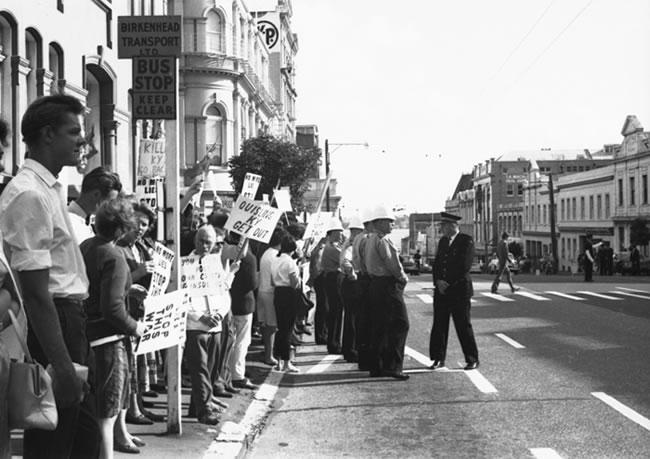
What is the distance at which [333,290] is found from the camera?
14.2 metres

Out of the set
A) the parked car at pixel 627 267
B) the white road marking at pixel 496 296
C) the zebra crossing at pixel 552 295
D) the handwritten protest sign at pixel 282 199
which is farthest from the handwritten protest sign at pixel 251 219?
the parked car at pixel 627 267

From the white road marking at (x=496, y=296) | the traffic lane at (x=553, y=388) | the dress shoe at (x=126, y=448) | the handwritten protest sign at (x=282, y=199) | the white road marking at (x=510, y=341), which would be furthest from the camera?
the white road marking at (x=496, y=296)

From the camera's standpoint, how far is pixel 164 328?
23.5 feet

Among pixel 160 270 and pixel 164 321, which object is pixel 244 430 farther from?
pixel 160 270

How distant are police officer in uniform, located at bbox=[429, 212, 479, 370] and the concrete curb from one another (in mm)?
2491

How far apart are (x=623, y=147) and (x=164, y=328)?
250 feet

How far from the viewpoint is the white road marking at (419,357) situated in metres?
12.8

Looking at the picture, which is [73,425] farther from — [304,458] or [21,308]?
[304,458]

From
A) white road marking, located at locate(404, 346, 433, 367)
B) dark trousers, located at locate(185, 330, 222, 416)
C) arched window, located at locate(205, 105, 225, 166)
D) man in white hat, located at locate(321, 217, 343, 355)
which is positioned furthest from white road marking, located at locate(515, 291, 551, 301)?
arched window, located at locate(205, 105, 225, 166)

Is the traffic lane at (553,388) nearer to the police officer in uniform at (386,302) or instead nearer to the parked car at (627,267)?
the police officer in uniform at (386,302)

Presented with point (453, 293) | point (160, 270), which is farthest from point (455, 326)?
point (160, 270)

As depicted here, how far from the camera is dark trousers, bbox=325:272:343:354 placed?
14172mm

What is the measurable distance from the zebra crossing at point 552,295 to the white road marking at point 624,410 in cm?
1439

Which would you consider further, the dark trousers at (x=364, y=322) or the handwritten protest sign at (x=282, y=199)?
the handwritten protest sign at (x=282, y=199)
